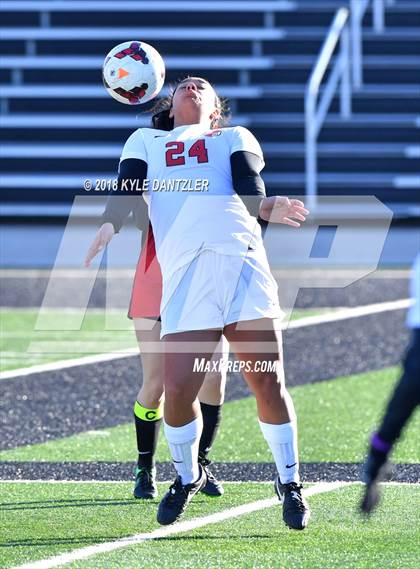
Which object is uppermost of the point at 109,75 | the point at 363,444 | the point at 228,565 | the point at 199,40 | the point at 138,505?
the point at 109,75

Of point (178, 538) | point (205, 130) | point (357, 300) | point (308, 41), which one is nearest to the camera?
point (178, 538)

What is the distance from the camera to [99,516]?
546 cm

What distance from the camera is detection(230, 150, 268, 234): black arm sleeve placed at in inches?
200

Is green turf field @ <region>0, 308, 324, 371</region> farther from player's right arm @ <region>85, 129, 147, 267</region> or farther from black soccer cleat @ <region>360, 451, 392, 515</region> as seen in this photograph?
black soccer cleat @ <region>360, 451, 392, 515</region>

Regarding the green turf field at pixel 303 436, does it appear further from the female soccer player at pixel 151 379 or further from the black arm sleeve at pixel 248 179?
the black arm sleeve at pixel 248 179

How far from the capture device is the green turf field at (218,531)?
4.70 meters

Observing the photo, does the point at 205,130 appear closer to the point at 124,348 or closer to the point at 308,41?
the point at 124,348

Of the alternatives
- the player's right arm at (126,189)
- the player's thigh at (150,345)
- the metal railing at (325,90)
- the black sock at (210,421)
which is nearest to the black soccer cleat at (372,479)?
the player's right arm at (126,189)

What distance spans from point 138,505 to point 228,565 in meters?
1.14

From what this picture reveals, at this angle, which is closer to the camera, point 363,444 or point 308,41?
point 363,444

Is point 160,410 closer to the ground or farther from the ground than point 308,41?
farther from the ground

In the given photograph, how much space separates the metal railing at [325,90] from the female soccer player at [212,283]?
12743 mm

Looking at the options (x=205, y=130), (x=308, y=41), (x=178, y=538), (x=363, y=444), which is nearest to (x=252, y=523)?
(x=178, y=538)

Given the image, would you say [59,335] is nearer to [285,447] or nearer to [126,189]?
[126,189]
